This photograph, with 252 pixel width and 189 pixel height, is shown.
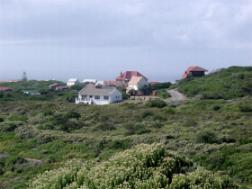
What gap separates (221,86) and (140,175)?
2079 inches

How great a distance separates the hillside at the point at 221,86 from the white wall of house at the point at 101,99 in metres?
7.91

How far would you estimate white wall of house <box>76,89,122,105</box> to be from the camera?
6469 cm

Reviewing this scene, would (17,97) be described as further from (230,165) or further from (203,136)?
(230,165)

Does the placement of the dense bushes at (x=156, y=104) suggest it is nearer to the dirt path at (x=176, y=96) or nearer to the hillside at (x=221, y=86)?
the hillside at (x=221, y=86)

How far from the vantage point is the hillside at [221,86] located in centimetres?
5802

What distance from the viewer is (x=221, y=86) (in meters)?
63.2

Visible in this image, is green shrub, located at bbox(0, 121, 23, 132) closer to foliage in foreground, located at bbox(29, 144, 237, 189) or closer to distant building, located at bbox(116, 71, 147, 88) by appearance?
foliage in foreground, located at bbox(29, 144, 237, 189)

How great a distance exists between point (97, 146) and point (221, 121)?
1064 cm

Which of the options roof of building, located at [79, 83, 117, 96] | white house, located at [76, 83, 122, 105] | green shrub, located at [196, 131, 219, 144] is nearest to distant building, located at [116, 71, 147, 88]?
roof of building, located at [79, 83, 117, 96]

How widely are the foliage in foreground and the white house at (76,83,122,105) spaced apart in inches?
2042

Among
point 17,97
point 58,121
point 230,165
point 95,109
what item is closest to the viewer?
point 230,165

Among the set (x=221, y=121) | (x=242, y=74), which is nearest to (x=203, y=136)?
(x=221, y=121)

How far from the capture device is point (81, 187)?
37.9 ft

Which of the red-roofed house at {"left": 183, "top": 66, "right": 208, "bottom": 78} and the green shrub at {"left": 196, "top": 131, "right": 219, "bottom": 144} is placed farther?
the red-roofed house at {"left": 183, "top": 66, "right": 208, "bottom": 78}
